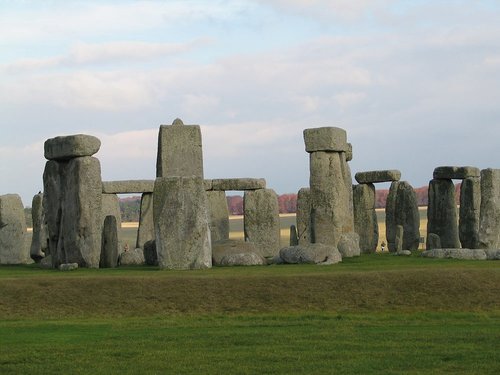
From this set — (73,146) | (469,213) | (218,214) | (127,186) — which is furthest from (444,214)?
(73,146)

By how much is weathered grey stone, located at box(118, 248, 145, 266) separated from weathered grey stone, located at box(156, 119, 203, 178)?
8.00 feet

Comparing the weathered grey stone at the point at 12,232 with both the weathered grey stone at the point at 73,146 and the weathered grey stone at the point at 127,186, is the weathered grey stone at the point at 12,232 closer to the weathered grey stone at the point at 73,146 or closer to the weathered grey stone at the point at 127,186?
the weathered grey stone at the point at 127,186

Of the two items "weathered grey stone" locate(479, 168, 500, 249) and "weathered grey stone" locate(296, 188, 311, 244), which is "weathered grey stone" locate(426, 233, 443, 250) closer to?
"weathered grey stone" locate(479, 168, 500, 249)

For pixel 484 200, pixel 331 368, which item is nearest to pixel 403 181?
pixel 484 200

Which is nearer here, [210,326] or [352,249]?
[210,326]

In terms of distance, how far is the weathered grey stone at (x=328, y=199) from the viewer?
2936 cm

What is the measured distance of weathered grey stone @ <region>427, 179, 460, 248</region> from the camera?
35.0 metres

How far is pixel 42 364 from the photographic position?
47.6ft

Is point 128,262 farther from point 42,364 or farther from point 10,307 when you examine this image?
point 42,364

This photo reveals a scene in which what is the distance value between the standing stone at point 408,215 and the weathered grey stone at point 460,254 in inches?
383

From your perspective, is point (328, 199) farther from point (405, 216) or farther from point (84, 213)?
point (405, 216)

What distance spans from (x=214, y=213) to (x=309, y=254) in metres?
11.7

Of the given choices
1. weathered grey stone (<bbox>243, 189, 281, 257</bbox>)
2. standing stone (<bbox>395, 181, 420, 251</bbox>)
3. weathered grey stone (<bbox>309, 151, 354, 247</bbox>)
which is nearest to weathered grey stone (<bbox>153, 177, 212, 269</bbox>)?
weathered grey stone (<bbox>309, 151, 354, 247</bbox>)

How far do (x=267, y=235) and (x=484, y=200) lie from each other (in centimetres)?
853
